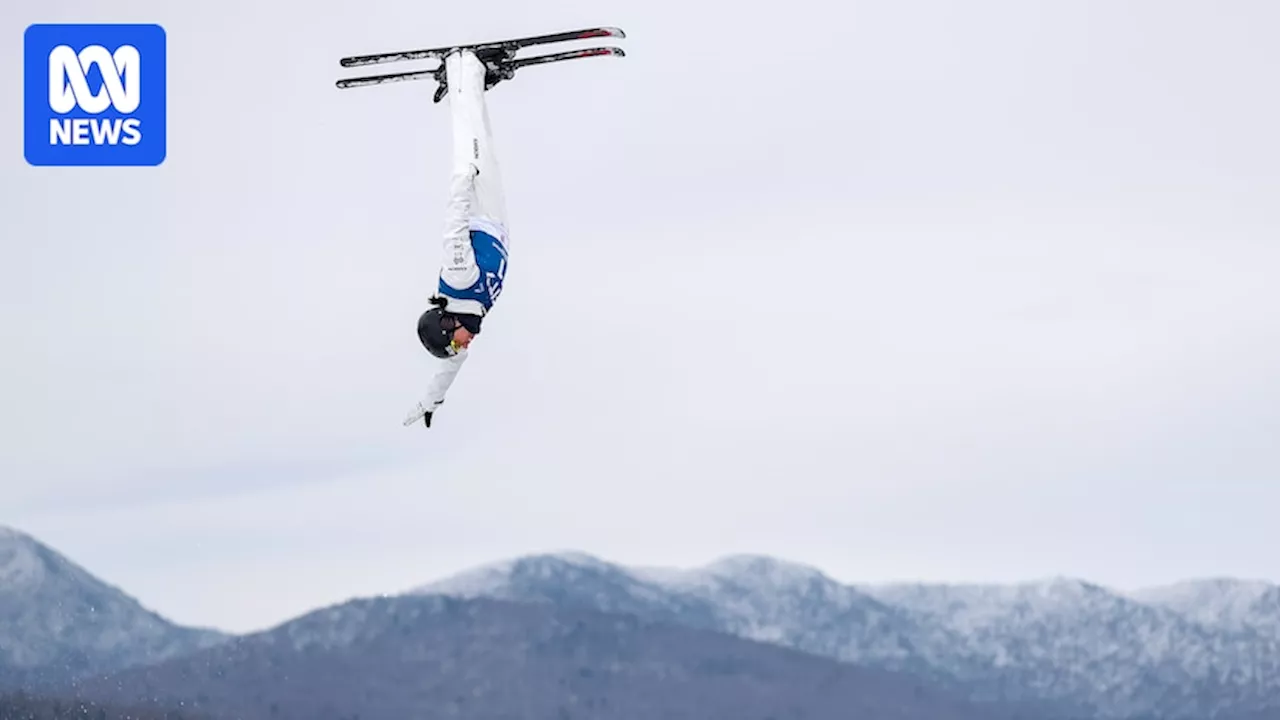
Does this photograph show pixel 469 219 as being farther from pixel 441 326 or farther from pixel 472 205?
pixel 441 326

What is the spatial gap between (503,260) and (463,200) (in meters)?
1.17

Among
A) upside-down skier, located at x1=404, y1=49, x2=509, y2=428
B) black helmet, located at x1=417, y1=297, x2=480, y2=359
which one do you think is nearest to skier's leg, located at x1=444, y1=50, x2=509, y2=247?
upside-down skier, located at x1=404, y1=49, x2=509, y2=428

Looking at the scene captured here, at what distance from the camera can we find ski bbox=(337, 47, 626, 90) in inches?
1202

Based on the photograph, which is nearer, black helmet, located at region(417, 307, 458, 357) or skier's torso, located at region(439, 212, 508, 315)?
skier's torso, located at region(439, 212, 508, 315)

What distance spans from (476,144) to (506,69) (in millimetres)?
1313

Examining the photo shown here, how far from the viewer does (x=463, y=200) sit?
30.3 meters

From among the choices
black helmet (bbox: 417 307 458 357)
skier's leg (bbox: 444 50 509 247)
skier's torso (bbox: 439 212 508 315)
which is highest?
skier's leg (bbox: 444 50 509 247)

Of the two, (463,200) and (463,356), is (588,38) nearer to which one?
(463,200)

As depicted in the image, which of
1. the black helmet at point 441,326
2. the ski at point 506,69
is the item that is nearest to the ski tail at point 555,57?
the ski at point 506,69

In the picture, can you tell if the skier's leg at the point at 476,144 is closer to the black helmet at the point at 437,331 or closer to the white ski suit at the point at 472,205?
the white ski suit at the point at 472,205

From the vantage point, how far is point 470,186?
3036 cm

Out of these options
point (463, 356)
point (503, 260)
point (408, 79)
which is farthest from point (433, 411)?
point (408, 79)

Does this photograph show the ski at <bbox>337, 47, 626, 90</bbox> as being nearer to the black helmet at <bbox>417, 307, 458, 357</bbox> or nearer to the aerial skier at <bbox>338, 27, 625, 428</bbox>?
the aerial skier at <bbox>338, 27, 625, 428</bbox>

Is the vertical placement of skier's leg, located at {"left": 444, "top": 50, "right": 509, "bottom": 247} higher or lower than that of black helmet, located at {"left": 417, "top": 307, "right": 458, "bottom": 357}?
higher
